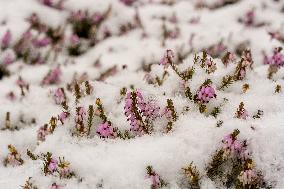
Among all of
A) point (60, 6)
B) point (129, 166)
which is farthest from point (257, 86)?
point (60, 6)

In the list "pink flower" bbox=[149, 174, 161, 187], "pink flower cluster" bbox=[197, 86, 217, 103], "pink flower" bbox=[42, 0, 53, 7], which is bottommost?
"pink flower" bbox=[42, 0, 53, 7]

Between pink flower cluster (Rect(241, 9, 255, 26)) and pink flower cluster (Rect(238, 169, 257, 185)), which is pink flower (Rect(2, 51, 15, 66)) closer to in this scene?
pink flower cluster (Rect(241, 9, 255, 26))

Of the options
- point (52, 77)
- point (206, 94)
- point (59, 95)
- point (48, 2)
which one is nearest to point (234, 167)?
point (206, 94)

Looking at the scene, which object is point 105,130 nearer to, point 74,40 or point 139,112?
point 139,112

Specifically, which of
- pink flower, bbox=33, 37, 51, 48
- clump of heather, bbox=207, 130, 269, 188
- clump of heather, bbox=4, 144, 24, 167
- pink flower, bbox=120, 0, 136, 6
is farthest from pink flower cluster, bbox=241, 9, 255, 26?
clump of heather, bbox=4, 144, 24, 167

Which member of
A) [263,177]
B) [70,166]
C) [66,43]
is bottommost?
[66,43]

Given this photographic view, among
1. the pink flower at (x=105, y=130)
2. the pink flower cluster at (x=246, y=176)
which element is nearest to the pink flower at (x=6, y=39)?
the pink flower at (x=105, y=130)

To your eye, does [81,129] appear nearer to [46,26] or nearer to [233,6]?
[46,26]

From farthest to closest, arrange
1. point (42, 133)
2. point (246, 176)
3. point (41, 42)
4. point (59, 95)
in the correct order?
point (41, 42)
point (59, 95)
point (42, 133)
point (246, 176)
